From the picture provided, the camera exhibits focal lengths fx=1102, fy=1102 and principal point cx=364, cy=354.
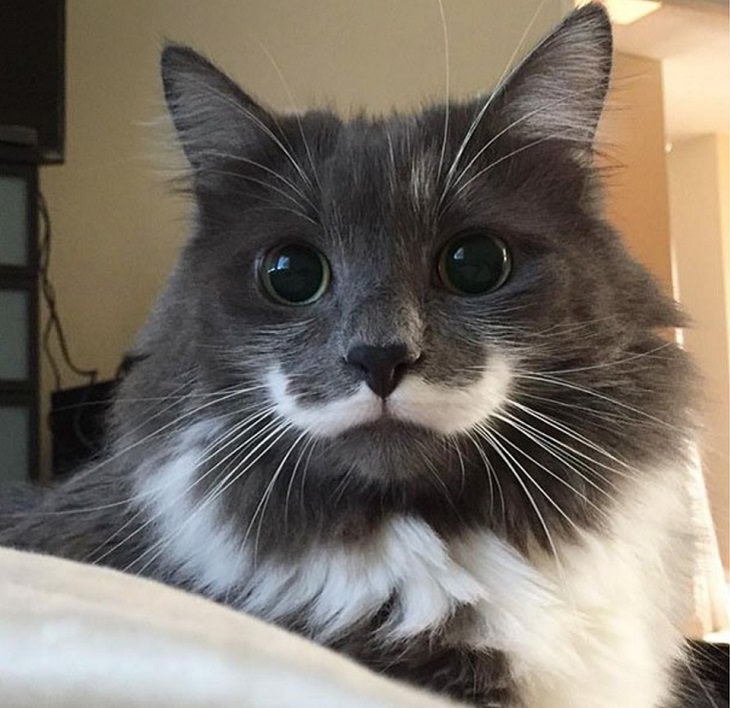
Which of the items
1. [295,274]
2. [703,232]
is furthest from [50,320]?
[703,232]

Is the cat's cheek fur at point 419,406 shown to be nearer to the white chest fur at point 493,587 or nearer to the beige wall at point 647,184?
the white chest fur at point 493,587

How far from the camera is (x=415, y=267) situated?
3.14 feet

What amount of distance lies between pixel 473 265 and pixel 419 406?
165 millimetres

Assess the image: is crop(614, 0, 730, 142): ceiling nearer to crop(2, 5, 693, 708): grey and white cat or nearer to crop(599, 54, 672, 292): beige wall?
crop(599, 54, 672, 292): beige wall

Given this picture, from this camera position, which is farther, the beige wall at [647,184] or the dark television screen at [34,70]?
→ the beige wall at [647,184]

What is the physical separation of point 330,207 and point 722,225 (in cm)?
492

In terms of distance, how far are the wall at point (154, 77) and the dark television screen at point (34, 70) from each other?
14.8 inches

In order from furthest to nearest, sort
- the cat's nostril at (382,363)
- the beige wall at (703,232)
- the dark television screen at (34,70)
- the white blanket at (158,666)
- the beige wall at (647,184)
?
the beige wall at (703,232) < the beige wall at (647,184) < the dark television screen at (34,70) < the cat's nostril at (382,363) < the white blanket at (158,666)

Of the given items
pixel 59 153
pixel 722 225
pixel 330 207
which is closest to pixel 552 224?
pixel 330 207

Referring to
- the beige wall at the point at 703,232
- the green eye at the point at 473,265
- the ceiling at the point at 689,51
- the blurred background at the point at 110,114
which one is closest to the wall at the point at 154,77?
the blurred background at the point at 110,114

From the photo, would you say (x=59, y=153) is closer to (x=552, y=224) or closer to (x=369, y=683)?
(x=552, y=224)

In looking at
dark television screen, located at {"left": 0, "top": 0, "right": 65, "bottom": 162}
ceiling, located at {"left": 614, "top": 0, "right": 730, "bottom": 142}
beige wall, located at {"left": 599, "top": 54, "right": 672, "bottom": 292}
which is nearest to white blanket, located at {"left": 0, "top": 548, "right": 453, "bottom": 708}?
dark television screen, located at {"left": 0, "top": 0, "right": 65, "bottom": 162}

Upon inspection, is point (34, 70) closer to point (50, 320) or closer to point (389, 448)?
point (50, 320)

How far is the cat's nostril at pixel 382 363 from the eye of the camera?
0.87 meters
